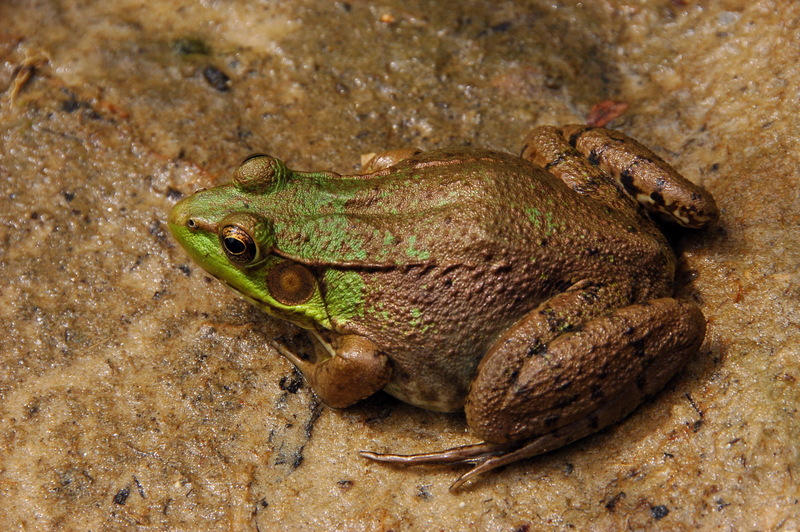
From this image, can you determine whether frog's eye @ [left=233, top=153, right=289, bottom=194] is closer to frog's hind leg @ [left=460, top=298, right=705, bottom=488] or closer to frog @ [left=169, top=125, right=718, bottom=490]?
frog @ [left=169, top=125, right=718, bottom=490]

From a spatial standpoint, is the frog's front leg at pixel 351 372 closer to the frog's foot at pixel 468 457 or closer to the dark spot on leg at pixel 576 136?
the frog's foot at pixel 468 457

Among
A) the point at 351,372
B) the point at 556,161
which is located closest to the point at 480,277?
the point at 351,372

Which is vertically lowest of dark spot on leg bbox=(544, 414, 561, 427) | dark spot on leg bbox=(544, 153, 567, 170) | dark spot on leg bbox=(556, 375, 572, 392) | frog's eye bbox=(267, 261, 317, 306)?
frog's eye bbox=(267, 261, 317, 306)

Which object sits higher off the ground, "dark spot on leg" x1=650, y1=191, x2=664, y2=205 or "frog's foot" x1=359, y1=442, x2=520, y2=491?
"dark spot on leg" x1=650, y1=191, x2=664, y2=205

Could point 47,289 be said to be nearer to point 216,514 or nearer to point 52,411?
point 52,411

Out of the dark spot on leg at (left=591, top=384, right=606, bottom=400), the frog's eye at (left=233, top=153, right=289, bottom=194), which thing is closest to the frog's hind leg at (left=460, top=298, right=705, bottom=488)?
the dark spot on leg at (left=591, top=384, right=606, bottom=400)

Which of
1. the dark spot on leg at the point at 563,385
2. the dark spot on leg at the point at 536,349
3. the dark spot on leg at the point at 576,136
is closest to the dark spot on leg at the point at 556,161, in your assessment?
the dark spot on leg at the point at 576,136

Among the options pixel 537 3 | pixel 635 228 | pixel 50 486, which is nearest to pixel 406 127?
pixel 537 3
